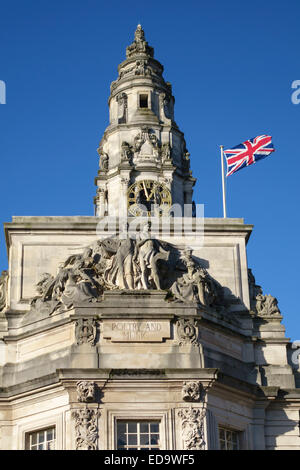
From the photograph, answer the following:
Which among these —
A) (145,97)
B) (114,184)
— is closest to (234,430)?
(114,184)

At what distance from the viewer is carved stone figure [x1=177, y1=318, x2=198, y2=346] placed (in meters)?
35.0

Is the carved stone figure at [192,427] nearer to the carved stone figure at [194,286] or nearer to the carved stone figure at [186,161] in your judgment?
the carved stone figure at [194,286]

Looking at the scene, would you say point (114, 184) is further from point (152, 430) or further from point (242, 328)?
point (152, 430)

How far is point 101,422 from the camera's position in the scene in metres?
33.4

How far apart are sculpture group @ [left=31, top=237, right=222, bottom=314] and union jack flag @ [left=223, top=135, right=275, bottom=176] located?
21.7ft

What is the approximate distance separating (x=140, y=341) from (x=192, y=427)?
366 cm

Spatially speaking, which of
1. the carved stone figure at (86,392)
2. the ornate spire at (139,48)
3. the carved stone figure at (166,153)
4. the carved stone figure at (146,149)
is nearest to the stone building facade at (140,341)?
the carved stone figure at (86,392)

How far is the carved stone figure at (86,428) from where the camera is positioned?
108 ft

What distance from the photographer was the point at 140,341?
114 feet

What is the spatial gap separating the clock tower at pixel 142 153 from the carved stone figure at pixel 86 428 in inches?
559

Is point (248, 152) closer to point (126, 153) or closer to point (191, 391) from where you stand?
point (126, 153)
